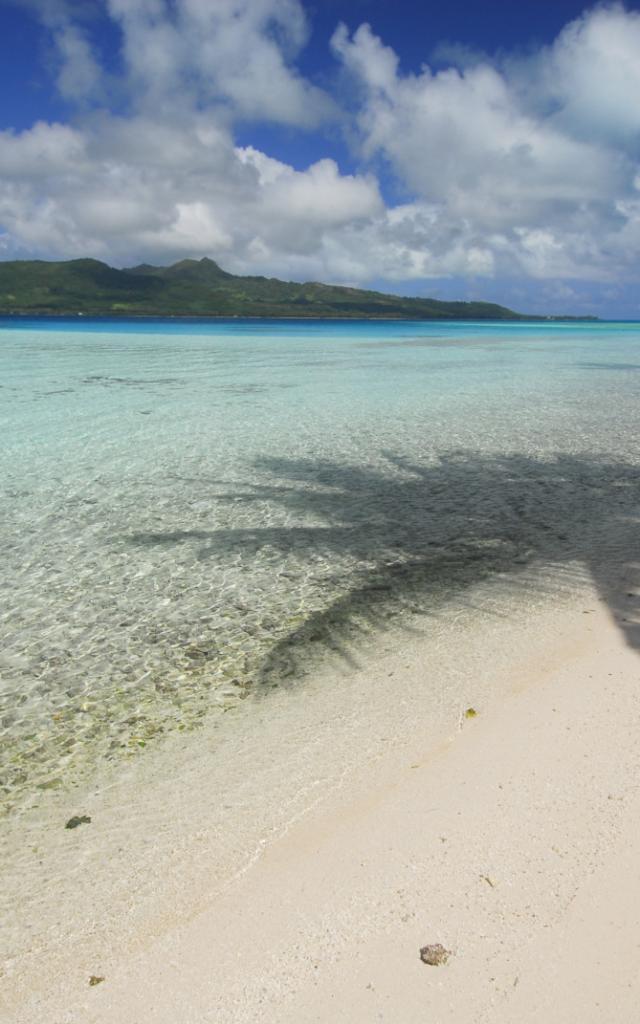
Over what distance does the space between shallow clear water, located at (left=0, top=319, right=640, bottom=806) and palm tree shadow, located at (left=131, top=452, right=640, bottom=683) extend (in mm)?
45

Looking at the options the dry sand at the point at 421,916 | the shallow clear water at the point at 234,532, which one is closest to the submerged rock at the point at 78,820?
the shallow clear water at the point at 234,532

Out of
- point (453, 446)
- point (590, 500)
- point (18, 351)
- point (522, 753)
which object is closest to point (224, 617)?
point (522, 753)

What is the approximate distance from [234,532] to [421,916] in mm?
6927

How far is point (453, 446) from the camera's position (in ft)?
53.1

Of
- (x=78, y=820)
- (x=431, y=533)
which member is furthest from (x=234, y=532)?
(x=78, y=820)

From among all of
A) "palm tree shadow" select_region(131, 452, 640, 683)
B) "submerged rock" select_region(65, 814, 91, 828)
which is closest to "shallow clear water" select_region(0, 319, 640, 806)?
"palm tree shadow" select_region(131, 452, 640, 683)

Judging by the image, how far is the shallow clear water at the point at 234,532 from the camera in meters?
5.59

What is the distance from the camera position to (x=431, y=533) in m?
9.53

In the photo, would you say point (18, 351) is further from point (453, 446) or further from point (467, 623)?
point (467, 623)

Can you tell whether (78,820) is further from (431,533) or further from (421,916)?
(431,533)

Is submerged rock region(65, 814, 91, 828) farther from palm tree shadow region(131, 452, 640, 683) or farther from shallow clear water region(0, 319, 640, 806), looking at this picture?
palm tree shadow region(131, 452, 640, 683)

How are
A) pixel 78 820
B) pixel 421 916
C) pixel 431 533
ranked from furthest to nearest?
pixel 431 533, pixel 78 820, pixel 421 916

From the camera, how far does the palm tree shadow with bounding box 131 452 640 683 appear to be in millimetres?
6805

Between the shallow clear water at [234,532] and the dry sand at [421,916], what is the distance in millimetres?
1663
